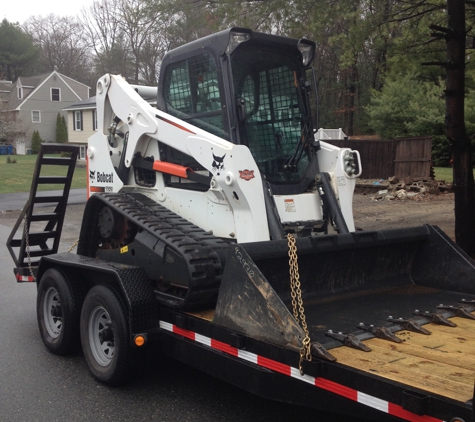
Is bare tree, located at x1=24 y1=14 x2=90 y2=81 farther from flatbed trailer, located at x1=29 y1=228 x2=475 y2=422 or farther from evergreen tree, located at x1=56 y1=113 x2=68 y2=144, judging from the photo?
flatbed trailer, located at x1=29 y1=228 x2=475 y2=422

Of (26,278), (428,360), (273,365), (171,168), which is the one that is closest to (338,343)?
(273,365)

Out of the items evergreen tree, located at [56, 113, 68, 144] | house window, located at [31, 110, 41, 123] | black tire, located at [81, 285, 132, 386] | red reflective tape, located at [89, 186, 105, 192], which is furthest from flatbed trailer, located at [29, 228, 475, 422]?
house window, located at [31, 110, 41, 123]

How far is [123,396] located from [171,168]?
203 centimetres

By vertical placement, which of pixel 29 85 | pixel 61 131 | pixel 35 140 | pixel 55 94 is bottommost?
pixel 35 140

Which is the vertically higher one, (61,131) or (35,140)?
(61,131)

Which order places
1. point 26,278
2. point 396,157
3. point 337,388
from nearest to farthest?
point 337,388 → point 26,278 → point 396,157

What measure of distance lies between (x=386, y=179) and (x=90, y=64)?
174ft

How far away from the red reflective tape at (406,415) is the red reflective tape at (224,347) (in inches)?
48.4

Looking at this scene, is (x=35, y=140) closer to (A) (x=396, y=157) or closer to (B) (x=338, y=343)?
(A) (x=396, y=157)

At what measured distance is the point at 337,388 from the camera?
3.36 metres

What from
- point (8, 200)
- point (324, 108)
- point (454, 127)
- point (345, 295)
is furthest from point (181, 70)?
point (324, 108)

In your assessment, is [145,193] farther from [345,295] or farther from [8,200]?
[8,200]

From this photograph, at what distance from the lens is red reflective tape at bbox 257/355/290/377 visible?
367 cm

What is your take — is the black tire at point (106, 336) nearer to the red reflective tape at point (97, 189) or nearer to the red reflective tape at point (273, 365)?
the red reflective tape at point (273, 365)
